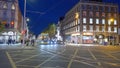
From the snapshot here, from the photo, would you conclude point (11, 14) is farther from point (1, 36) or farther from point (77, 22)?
point (77, 22)

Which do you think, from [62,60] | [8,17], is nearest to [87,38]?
[8,17]

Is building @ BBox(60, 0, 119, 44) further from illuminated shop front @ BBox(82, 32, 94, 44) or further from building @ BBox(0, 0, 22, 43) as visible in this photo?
building @ BBox(0, 0, 22, 43)

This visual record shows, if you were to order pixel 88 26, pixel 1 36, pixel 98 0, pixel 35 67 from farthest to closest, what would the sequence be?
pixel 98 0 < pixel 88 26 < pixel 1 36 < pixel 35 67

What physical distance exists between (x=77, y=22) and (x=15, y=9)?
30.5 m

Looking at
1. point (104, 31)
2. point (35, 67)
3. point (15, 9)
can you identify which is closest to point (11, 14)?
point (15, 9)

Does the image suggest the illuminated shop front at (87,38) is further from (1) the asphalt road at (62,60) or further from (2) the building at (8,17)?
(1) the asphalt road at (62,60)

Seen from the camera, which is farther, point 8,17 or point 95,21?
point 95,21

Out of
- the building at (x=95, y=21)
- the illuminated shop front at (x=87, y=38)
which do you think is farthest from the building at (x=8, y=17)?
the illuminated shop front at (x=87, y=38)

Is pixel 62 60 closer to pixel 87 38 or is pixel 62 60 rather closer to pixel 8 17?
pixel 8 17

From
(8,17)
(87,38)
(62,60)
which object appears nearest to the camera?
(62,60)


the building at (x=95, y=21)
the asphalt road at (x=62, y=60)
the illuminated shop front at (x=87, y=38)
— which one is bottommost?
the asphalt road at (x=62, y=60)

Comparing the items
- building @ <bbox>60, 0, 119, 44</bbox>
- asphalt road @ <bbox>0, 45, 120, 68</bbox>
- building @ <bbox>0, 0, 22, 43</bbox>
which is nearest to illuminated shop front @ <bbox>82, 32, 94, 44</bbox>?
building @ <bbox>60, 0, 119, 44</bbox>

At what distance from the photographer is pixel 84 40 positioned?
300 feet

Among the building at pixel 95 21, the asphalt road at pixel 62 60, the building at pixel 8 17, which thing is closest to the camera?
the asphalt road at pixel 62 60
